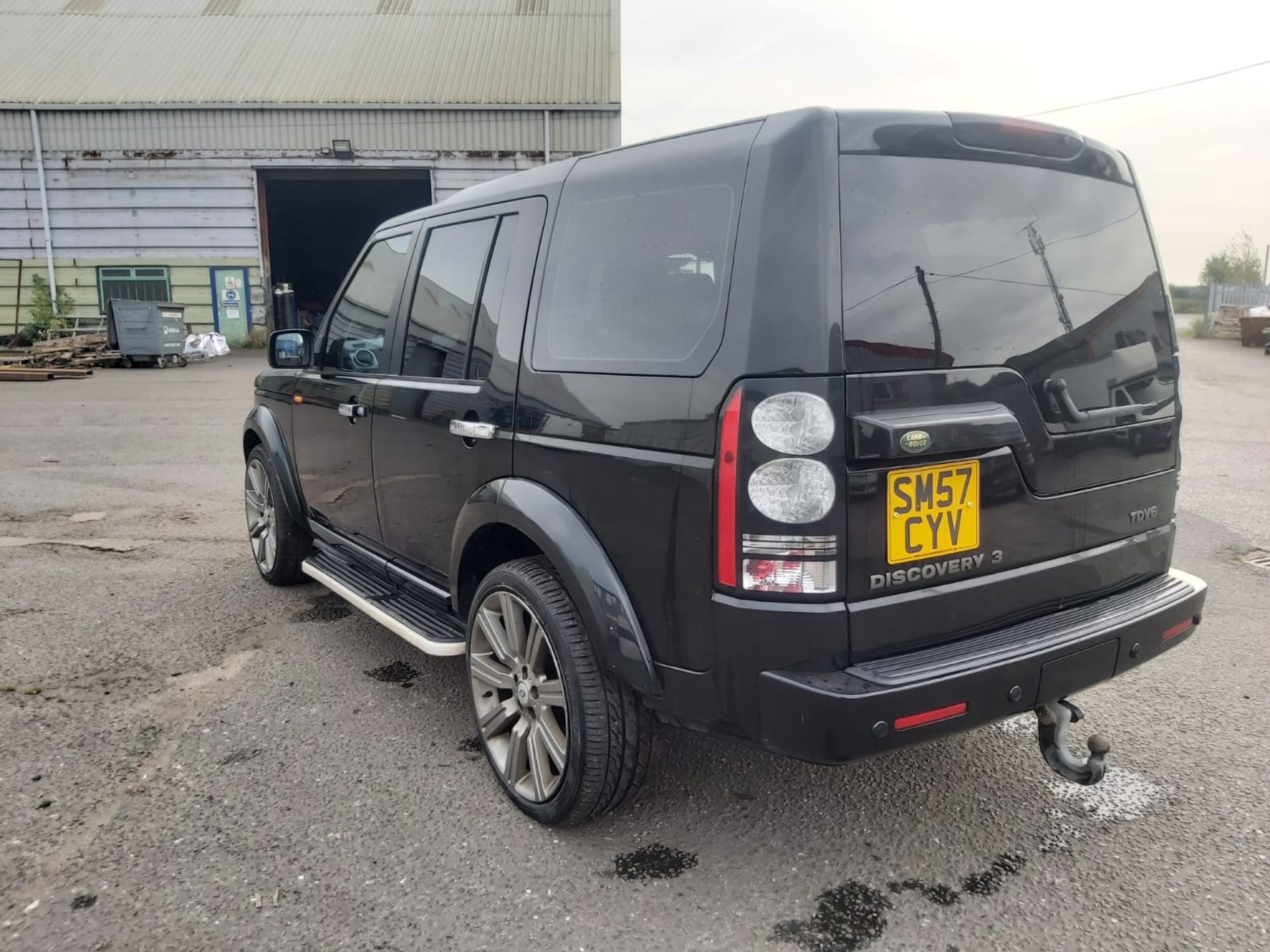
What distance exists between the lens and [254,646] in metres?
4.21

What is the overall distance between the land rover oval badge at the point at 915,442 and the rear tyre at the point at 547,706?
1018mm

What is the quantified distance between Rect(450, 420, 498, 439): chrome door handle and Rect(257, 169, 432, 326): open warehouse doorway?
2038 centimetres

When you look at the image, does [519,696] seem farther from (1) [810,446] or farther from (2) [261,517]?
(2) [261,517]

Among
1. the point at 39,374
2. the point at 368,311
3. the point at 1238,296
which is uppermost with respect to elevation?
the point at 1238,296

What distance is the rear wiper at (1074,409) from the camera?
8.03 ft

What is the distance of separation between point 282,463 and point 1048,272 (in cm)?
365

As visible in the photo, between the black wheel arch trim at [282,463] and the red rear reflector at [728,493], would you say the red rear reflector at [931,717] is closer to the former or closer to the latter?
the red rear reflector at [728,493]

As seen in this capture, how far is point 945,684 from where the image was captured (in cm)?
216

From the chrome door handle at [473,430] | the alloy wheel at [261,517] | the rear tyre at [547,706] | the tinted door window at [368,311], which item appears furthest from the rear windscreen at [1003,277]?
the alloy wheel at [261,517]

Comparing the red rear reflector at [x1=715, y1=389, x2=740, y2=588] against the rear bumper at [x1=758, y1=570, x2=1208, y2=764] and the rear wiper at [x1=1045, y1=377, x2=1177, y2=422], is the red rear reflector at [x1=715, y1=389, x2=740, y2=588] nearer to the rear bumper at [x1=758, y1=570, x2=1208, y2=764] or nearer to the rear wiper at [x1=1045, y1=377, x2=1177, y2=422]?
the rear bumper at [x1=758, y1=570, x2=1208, y2=764]

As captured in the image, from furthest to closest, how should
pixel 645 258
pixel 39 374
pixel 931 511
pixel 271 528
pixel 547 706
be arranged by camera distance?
pixel 39 374 < pixel 271 528 < pixel 547 706 < pixel 645 258 < pixel 931 511

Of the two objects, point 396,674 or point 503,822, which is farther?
point 396,674

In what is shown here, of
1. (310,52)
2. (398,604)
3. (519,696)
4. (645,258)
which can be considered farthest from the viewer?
(310,52)

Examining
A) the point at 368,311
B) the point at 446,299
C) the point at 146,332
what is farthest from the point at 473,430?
the point at 146,332
